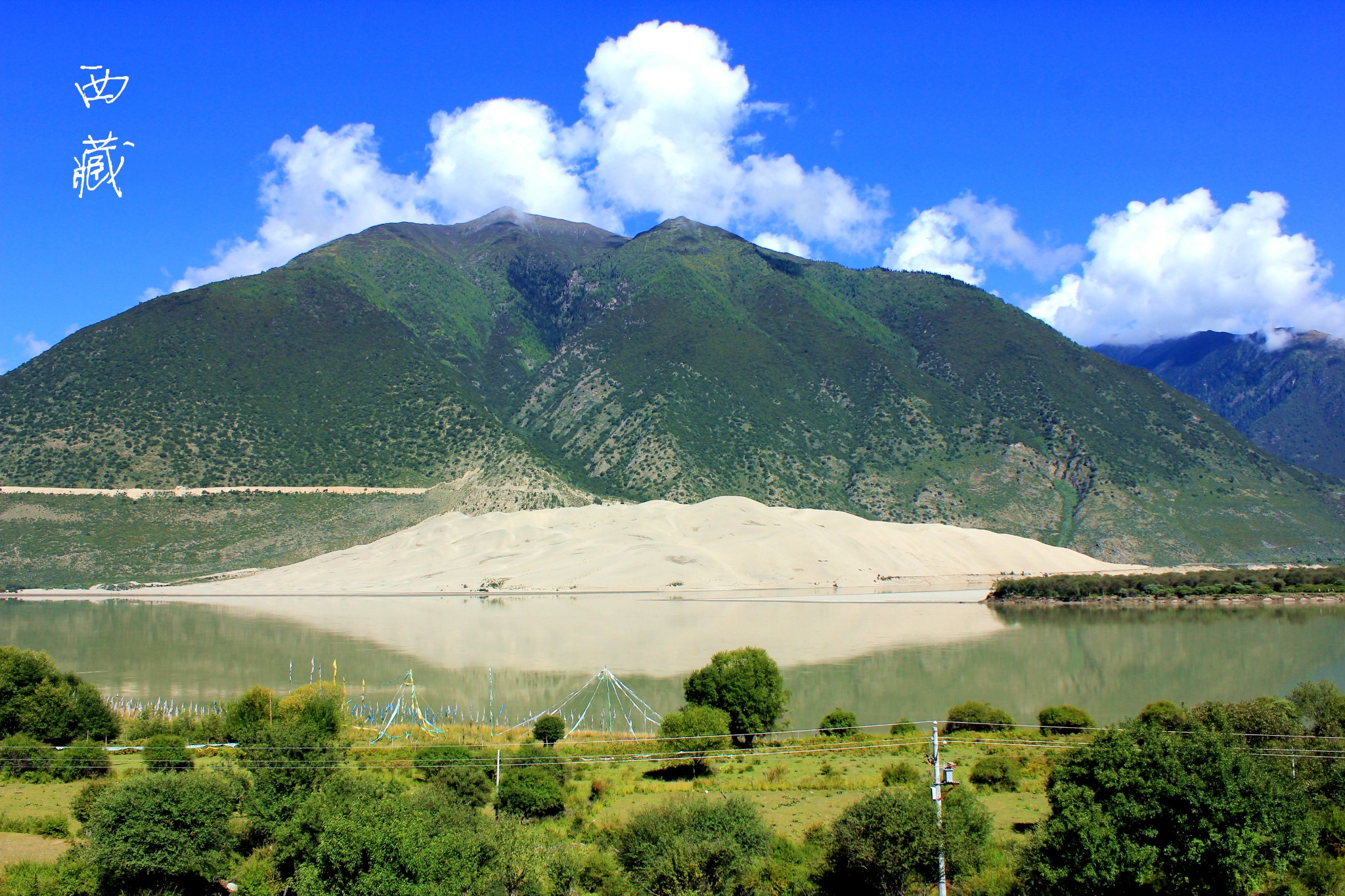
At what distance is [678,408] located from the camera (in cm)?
14450

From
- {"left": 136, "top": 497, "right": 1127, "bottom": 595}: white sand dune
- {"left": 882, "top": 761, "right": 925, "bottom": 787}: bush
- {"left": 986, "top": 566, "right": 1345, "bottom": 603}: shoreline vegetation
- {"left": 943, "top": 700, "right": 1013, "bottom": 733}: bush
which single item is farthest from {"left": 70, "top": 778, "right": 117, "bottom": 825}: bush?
{"left": 986, "top": 566, "right": 1345, "bottom": 603}: shoreline vegetation

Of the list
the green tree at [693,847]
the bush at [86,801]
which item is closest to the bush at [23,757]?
the bush at [86,801]

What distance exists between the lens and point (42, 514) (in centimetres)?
10175

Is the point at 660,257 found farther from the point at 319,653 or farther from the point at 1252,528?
the point at 319,653

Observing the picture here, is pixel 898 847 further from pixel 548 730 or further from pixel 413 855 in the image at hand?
pixel 548 730

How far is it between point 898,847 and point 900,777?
709cm

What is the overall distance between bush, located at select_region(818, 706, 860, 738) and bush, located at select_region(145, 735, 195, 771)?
1868 centimetres

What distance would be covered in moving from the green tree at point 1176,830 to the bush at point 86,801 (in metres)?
20.0

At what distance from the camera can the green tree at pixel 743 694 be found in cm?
3203

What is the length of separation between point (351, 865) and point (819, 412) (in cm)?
14031

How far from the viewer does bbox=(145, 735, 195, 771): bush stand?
27.5 meters

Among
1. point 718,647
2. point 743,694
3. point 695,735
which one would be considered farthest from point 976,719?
point 718,647

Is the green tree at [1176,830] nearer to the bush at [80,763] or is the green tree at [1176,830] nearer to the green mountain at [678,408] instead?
the bush at [80,763]

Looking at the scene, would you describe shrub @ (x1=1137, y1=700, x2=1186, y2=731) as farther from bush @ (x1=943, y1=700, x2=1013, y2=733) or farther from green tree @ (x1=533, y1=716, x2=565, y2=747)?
green tree @ (x1=533, y1=716, x2=565, y2=747)
